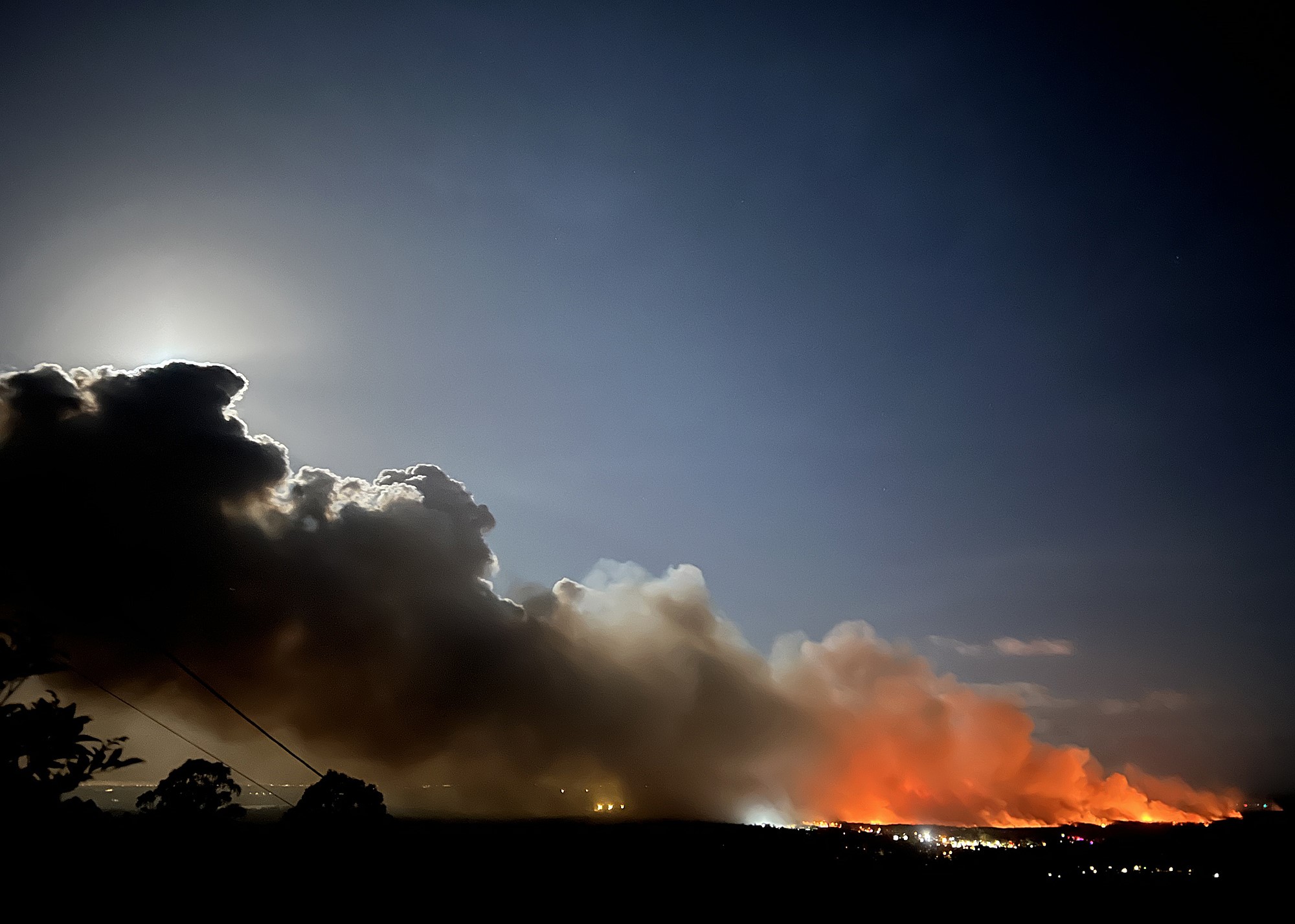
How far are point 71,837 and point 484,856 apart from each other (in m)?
112

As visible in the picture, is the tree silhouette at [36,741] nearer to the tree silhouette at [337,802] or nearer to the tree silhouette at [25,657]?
the tree silhouette at [25,657]

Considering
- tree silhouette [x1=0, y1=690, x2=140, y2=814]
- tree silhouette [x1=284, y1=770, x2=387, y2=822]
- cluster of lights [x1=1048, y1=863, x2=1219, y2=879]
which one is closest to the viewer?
tree silhouette [x1=0, y1=690, x2=140, y2=814]

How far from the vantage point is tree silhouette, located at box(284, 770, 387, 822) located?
76562mm

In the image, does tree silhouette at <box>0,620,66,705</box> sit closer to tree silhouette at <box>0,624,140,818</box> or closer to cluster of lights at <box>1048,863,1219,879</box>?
tree silhouette at <box>0,624,140,818</box>

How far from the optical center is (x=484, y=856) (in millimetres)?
117750

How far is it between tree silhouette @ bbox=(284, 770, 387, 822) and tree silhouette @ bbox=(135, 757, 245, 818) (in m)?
7.14

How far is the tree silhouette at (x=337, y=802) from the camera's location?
76.6 m

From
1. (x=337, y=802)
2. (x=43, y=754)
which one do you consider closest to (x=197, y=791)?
(x=337, y=802)

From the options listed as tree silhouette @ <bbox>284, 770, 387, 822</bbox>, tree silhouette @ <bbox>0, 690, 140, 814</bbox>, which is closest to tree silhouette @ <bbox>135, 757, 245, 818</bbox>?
tree silhouette @ <bbox>284, 770, 387, 822</bbox>

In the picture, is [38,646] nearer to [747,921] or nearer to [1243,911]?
[747,921]

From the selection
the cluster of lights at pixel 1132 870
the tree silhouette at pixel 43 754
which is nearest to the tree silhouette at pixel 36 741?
the tree silhouette at pixel 43 754

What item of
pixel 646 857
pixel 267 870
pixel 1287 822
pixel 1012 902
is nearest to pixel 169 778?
pixel 267 870

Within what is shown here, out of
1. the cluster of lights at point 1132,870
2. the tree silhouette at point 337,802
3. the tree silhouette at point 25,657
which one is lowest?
the cluster of lights at point 1132,870

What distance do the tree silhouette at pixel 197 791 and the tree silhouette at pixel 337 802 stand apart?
23.4 feet
